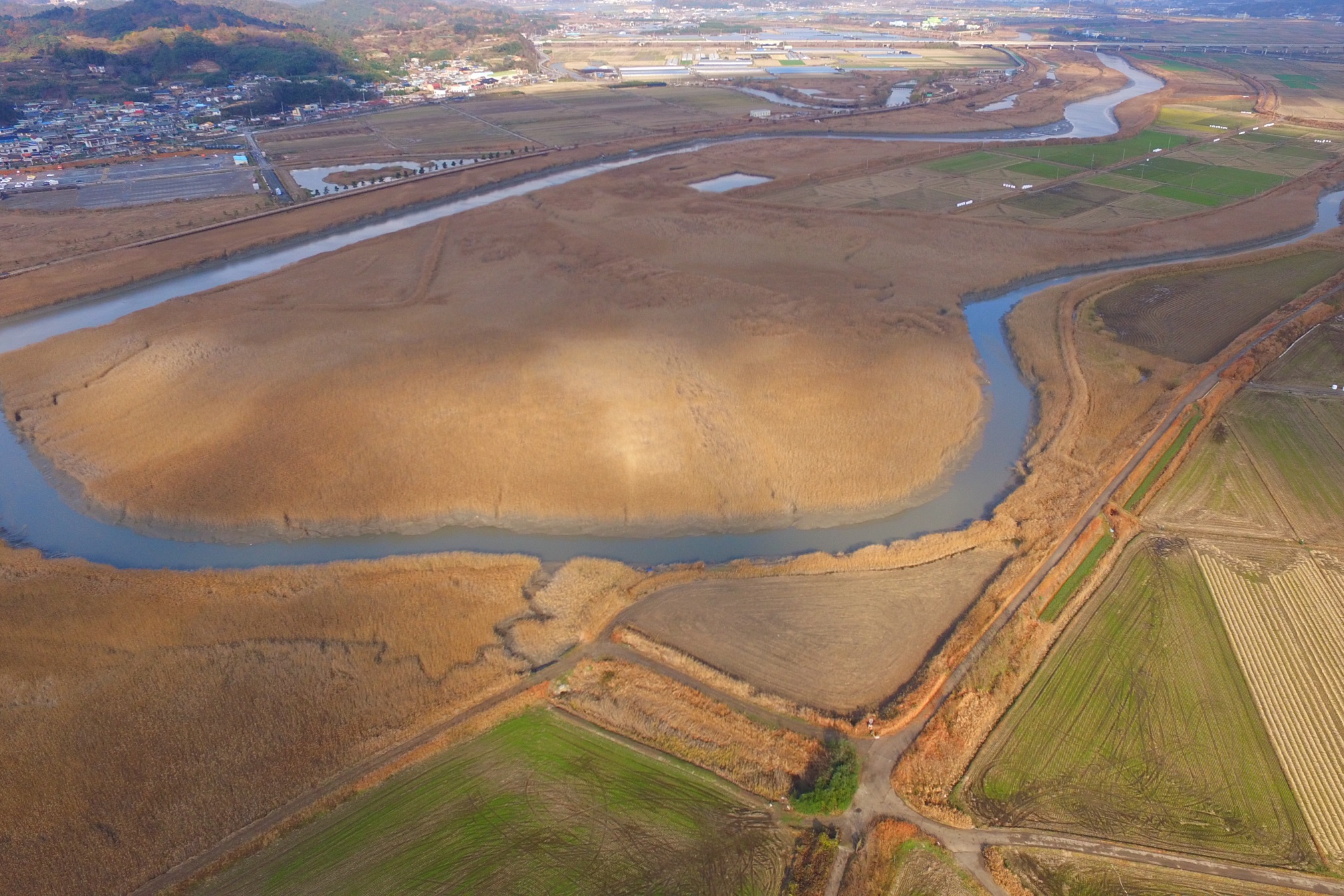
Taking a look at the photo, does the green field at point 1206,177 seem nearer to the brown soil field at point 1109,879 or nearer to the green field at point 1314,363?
the green field at point 1314,363

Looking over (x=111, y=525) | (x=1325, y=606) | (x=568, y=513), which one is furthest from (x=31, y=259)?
(x=1325, y=606)

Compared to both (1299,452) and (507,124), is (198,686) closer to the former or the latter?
(1299,452)

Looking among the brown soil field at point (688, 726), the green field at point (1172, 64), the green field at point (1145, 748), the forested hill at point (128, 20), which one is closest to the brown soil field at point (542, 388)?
the brown soil field at point (688, 726)

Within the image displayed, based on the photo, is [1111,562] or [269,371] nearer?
[1111,562]

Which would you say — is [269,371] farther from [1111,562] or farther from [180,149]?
[180,149]

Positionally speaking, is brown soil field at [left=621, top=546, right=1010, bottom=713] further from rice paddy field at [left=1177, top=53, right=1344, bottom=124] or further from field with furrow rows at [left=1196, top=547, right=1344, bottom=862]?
rice paddy field at [left=1177, top=53, right=1344, bottom=124]

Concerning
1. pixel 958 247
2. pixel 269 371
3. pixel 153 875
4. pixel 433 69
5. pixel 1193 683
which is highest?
pixel 433 69

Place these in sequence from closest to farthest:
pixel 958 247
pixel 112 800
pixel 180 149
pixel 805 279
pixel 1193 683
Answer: pixel 112 800, pixel 1193 683, pixel 805 279, pixel 958 247, pixel 180 149

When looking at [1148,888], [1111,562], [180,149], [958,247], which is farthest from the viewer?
[180,149]
